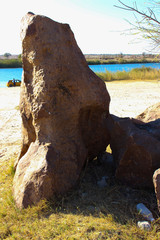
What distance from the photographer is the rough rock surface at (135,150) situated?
2.80 m

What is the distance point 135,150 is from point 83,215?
936mm

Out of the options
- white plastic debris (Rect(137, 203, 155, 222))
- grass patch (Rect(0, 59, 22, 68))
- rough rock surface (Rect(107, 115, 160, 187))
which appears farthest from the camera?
grass patch (Rect(0, 59, 22, 68))

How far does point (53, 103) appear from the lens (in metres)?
2.98

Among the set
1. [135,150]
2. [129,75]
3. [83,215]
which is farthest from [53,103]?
[129,75]

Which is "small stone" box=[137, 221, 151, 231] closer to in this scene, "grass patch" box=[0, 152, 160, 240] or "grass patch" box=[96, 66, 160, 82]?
"grass patch" box=[0, 152, 160, 240]

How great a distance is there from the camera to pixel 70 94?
3.04m

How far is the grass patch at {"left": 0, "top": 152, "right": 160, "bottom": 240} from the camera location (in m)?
2.36

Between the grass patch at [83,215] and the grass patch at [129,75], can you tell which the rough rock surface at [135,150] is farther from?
the grass patch at [129,75]

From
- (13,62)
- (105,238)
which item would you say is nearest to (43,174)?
(105,238)

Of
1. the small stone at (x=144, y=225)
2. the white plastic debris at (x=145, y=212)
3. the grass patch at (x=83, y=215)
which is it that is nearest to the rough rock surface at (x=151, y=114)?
the grass patch at (x=83, y=215)

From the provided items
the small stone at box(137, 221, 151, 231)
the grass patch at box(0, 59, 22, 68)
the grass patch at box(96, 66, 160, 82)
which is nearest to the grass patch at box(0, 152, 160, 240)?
the small stone at box(137, 221, 151, 231)

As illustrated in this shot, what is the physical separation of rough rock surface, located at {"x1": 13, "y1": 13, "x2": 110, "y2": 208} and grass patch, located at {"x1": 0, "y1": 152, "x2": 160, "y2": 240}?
0.14 metres

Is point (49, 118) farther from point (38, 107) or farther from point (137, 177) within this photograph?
point (137, 177)

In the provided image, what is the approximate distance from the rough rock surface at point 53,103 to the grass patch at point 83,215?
14 cm
